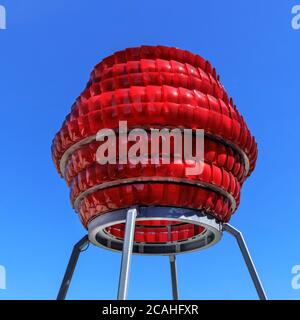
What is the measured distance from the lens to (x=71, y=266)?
2817 centimetres

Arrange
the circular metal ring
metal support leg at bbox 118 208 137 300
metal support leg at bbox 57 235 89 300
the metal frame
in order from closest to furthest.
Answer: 1. metal support leg at bbox 118 208 137 300
2. the metal frame
3. the circular metal ring
4. metal support leg at bbox 57 235 89 300

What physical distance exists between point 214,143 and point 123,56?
21.8ft

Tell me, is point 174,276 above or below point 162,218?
above

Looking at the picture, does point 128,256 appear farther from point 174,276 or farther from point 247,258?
point 174,276

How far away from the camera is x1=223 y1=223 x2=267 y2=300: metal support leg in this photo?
1033 inches

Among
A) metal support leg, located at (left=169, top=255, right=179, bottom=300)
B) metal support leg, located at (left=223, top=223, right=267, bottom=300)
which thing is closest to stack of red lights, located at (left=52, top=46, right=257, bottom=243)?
metal support leg, located at (left=223, top=223, right=267, bottom=300)

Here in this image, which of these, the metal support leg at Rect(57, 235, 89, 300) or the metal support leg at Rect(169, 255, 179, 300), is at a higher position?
the metal support leg at Rect(169, 255, 179, 300)

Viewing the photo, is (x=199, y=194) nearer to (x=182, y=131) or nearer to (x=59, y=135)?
(x=182, y=131)

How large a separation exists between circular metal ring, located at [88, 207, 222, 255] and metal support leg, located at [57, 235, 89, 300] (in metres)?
1.01

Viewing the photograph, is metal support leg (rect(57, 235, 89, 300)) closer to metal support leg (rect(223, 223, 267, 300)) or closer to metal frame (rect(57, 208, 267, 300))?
metal frame (rect(57, 208, 267, 300))

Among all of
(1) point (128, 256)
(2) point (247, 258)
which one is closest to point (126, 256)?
(1) point (128, 256)

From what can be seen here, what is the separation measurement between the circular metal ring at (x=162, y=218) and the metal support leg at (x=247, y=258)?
984 millimetres

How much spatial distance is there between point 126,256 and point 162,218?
246 centimetres

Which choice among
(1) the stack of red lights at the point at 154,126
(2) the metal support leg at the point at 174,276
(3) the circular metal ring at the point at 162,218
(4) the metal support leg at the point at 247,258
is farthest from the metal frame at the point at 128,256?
(2) the metal support leg at the point at 174,276
